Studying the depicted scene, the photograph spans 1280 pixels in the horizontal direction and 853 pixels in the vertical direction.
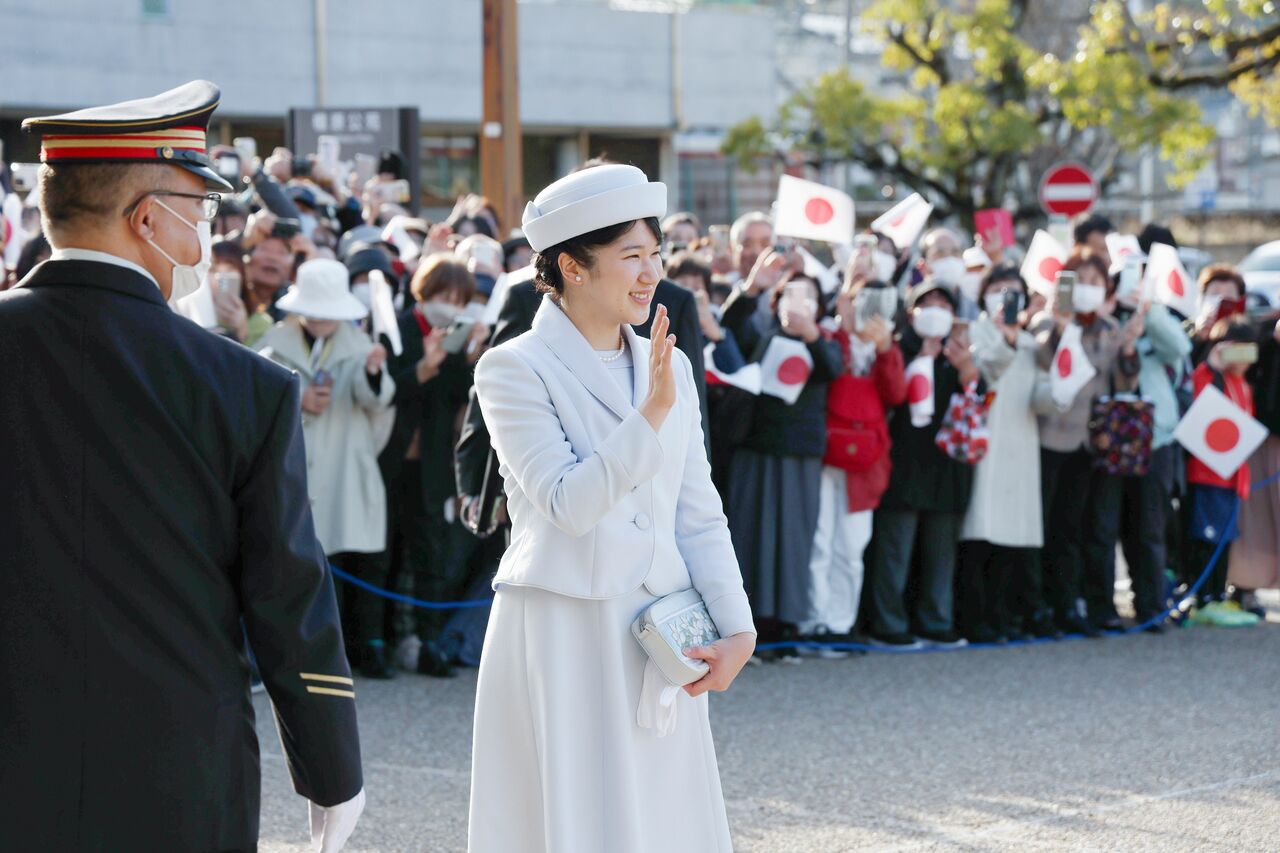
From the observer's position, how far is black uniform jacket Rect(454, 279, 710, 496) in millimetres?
6098

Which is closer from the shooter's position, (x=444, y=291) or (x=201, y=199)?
(x=201, y=199)

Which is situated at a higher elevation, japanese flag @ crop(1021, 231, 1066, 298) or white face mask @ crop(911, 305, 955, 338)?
japanese flag @ crop(1021, 231, 1066, 298)

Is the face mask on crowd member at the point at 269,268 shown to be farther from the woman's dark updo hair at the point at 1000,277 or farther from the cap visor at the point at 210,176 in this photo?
the cap visor at the point at 210,176

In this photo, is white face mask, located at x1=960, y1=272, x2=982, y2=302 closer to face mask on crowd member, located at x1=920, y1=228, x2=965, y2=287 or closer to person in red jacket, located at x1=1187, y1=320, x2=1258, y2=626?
face mask on crowd member, located at x1=920, y1=228, x2=965, y2=287

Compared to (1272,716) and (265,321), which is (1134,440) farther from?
(265,321)

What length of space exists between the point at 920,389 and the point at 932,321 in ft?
1.14

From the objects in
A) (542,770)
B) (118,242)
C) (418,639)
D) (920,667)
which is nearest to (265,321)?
(418,639)

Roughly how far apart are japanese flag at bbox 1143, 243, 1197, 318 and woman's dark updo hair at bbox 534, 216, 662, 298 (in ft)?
21.7

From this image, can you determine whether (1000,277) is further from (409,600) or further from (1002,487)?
(409,600)

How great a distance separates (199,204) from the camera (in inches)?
111

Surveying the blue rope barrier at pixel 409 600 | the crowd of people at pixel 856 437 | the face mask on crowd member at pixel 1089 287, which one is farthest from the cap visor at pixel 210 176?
the face mask on crowd member at pixel 1089 287

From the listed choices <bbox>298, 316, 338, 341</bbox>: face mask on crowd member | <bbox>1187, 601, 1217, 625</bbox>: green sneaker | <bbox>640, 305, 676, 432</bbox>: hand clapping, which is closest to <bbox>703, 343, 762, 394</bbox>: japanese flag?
<bbox>298, 316, 338, 341</bbox>: face mask on crowd member

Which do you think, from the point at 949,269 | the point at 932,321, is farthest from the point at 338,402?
the point at 949,269

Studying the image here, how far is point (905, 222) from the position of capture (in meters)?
10.9
